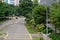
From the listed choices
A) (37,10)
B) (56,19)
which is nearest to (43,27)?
(37,10)

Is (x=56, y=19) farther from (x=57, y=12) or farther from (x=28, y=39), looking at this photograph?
(x=28, y=39)

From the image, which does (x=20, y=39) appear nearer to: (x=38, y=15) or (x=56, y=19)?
(x=56, y=19)

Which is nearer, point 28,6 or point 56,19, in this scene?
point 56,19

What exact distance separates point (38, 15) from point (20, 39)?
15703 mm

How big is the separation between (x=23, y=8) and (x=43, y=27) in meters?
44.9

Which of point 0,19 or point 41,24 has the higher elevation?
point 41,24

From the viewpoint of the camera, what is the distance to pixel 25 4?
9350cm

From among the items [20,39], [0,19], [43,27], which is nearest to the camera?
[20,39]

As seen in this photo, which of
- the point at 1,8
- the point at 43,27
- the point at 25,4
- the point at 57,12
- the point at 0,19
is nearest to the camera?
the point at 57,12

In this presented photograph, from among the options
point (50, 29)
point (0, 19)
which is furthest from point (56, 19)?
point (0, 19)

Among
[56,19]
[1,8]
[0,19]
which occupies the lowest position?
[0,19]

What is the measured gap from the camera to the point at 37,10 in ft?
174

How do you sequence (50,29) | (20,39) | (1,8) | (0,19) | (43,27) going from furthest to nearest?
(0,19)
(1,8)
(43,27)
(50,29)
(20,39)

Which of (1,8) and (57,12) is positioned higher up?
(57,12)
